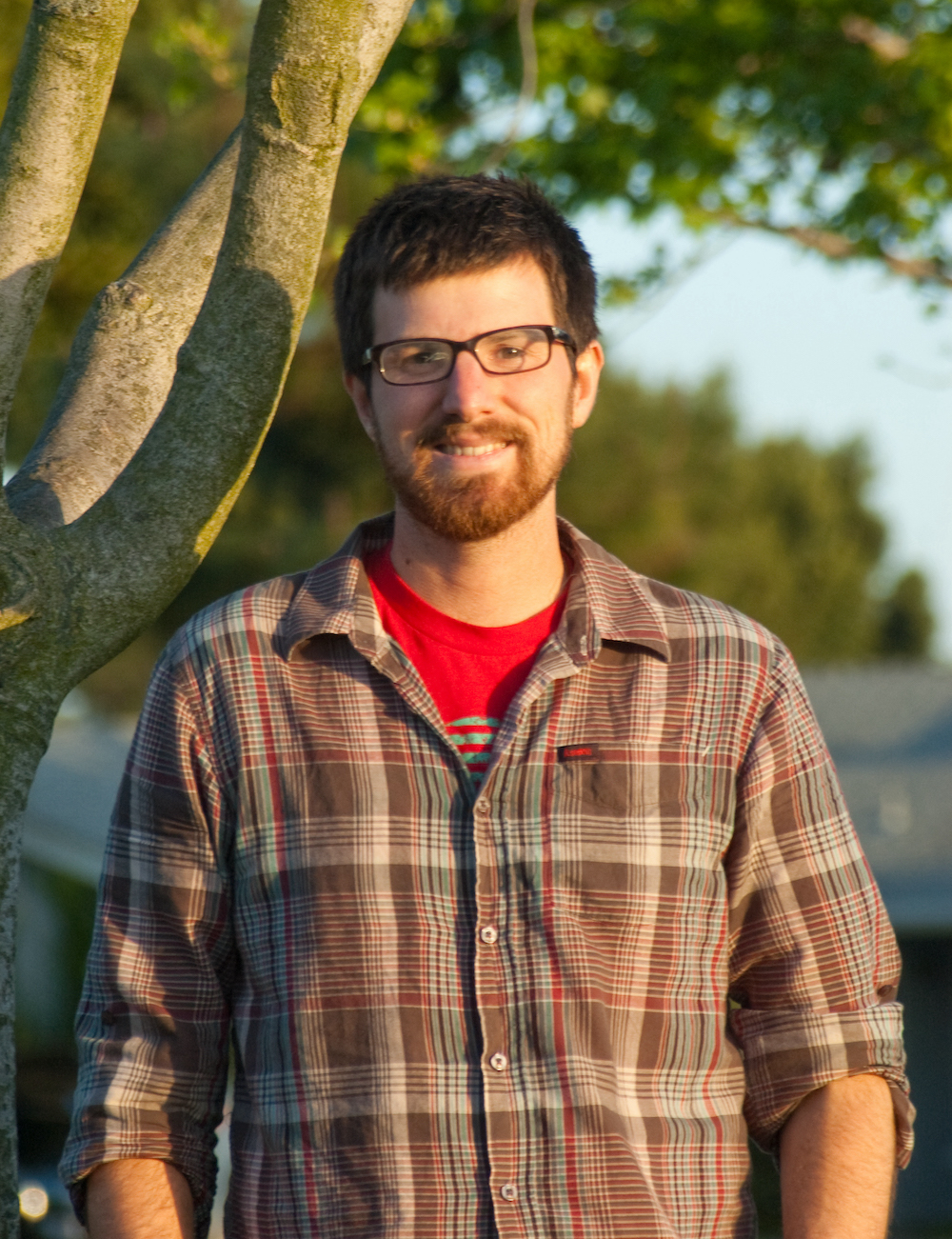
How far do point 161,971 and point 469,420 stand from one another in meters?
0.96

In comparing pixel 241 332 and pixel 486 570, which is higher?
pixel 241 332

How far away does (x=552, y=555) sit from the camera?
2.53 metres

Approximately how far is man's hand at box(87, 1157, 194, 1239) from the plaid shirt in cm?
3

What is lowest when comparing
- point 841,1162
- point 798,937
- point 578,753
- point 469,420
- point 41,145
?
point 841,1162

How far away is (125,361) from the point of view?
270 centimetres

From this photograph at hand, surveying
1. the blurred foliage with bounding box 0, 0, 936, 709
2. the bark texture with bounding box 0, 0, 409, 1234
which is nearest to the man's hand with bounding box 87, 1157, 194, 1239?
the bark texture with bounding box 0, 0, 409, 1234

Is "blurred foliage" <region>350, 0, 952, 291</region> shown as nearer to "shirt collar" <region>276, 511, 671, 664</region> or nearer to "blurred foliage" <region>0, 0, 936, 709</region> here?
"blurred foliage" <region>0, 0, 936, 709</region>

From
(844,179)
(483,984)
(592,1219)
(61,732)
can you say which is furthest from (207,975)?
(61,732)

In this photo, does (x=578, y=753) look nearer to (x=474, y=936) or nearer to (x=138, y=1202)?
(x=474, y=936)

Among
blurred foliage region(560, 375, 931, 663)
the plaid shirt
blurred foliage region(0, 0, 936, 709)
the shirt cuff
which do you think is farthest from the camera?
blurred foliage region(560, 375, 931, 663)

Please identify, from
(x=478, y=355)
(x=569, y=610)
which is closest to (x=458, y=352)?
(x=478, y=355)

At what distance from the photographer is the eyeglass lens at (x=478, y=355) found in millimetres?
2389

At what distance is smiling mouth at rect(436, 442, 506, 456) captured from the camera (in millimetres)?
2359

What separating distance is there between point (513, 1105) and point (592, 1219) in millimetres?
192
